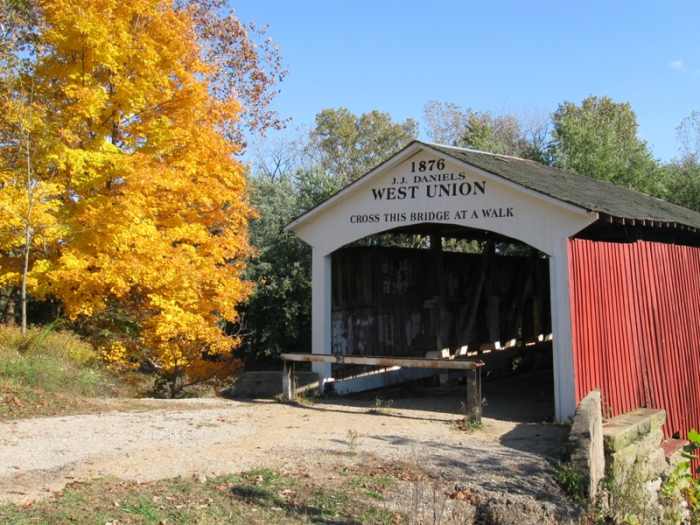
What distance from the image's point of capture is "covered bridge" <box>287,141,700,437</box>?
33.5ft

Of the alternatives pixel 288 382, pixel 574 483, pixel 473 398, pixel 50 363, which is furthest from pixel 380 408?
pixel 50 363

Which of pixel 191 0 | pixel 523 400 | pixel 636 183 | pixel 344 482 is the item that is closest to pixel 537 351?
pixel 523 400

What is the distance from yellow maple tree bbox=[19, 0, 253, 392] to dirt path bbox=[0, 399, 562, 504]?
3.59 metres

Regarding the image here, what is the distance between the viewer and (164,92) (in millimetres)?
15031

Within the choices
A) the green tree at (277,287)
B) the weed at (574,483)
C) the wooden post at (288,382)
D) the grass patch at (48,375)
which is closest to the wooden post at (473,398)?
the weed at (574,483)

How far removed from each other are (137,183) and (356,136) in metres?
41.3

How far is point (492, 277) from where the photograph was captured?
673 inches

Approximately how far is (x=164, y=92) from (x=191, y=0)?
40.9 ft

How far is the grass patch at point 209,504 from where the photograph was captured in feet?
17.8

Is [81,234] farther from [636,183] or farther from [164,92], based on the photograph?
[636,183]

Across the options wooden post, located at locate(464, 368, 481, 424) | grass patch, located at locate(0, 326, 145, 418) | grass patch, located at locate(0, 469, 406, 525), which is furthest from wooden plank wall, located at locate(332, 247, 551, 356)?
grass patch, located at locate(0, 469, 406, 525)

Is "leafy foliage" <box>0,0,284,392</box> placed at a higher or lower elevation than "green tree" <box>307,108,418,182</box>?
lower

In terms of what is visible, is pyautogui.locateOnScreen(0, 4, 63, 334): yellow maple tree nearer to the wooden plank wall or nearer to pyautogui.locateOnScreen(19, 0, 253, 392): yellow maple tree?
pyautogui.locateOnScreen(19, 0, 253, 392): yellow maple tree

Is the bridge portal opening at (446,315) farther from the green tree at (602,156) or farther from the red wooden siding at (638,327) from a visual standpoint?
the green tree at (602,156)
